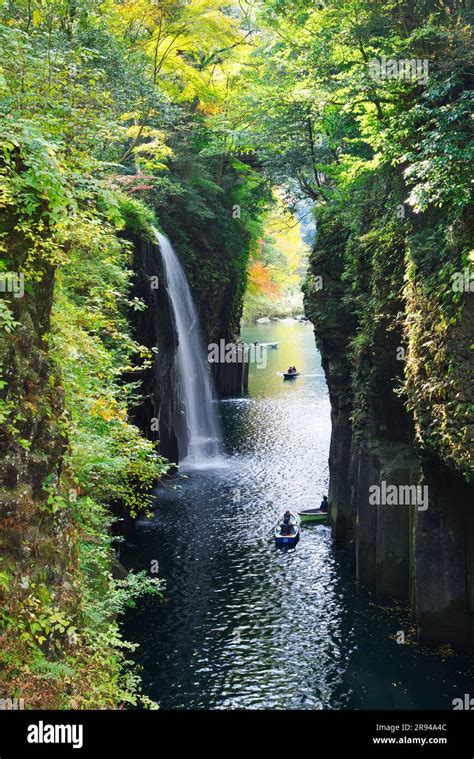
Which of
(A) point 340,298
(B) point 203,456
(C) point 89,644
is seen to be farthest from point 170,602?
(B) point 203,456

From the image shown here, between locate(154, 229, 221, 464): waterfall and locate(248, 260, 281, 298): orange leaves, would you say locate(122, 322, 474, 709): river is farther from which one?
locate(248, 260, 281, 298): orange leaves

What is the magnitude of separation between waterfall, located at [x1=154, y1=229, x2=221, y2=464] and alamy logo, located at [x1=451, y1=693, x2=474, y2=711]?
2415cm

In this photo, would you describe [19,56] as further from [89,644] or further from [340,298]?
[340,298]

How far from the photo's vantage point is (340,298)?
28.0m

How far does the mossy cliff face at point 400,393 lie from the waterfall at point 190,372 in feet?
38.0

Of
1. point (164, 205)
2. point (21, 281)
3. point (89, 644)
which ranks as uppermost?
point (164, 205)

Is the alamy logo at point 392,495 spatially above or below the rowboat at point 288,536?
above

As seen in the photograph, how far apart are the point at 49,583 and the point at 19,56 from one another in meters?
8.98

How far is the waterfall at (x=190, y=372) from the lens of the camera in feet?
127
